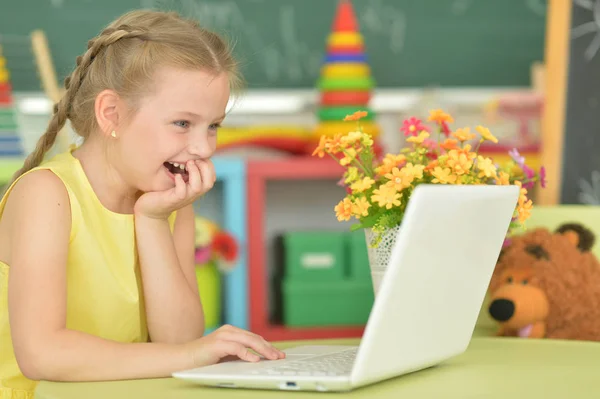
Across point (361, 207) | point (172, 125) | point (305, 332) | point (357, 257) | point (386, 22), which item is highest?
point (386, 22)

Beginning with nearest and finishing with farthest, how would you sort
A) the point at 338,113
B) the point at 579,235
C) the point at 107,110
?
the point at 107,110
the point at 579,235
the point at 338,113

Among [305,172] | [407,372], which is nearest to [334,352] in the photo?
[407,372]

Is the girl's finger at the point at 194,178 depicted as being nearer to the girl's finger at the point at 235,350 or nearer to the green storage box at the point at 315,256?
the girl's finger at the point at 235,350

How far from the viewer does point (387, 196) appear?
128 cm

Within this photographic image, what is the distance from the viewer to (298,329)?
319 cm

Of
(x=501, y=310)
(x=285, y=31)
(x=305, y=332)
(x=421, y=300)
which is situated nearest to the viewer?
(x=421, y=300)

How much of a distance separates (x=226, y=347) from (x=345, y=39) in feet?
6.89

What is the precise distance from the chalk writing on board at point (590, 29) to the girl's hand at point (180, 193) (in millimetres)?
1444

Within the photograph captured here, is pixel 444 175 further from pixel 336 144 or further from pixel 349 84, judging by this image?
pixel 349 84

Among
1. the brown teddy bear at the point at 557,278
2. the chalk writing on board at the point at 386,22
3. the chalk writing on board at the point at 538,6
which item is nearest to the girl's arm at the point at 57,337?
the brown teddy bear at the point at 557,278

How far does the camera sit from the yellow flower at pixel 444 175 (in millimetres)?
1287

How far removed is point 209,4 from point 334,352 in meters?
2.34

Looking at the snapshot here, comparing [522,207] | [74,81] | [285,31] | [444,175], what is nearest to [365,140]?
[444,175]

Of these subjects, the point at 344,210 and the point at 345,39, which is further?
the point at 345,39
